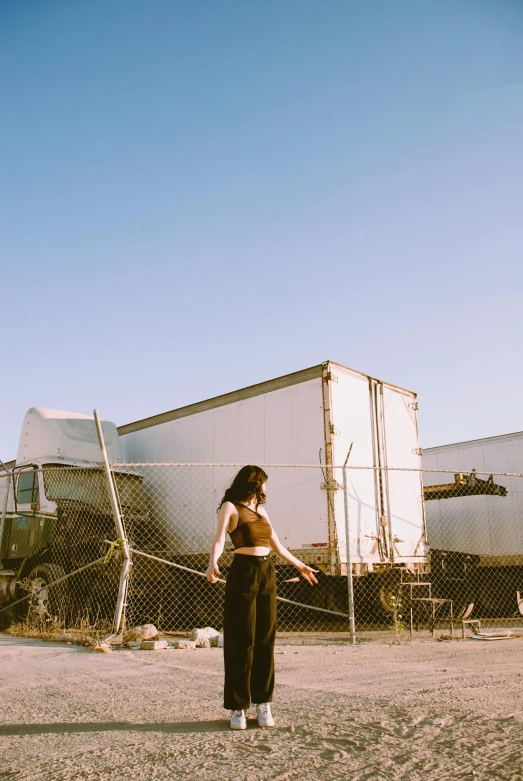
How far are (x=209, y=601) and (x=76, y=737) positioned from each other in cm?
732

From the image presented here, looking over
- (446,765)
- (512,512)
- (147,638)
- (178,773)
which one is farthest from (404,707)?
(512,512)

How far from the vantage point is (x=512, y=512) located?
504 inches

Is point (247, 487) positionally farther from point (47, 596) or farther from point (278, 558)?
point (47, 596)

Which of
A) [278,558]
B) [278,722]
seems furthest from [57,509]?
[278,722]

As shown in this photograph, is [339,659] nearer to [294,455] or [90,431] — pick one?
[294,455]

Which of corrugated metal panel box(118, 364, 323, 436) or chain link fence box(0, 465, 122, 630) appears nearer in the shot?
chain link fence box(0, 465, 122, 630)

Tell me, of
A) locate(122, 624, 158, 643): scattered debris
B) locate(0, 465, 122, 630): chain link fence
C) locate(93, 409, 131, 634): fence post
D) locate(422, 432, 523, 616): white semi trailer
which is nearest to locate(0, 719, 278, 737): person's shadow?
locate(93, 409, 131, 634): fence post

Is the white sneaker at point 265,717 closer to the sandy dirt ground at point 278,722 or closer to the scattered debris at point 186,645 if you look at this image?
the sandy dirt ground at point 278,722

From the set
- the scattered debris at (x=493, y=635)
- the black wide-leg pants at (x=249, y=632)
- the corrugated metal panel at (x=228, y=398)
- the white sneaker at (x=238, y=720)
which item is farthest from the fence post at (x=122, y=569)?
the scattered debris at (x=493, y=635)

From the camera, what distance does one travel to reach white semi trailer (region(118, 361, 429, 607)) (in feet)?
31.8

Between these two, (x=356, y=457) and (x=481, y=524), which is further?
(x=481, y=524)

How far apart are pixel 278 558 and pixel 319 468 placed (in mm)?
1467

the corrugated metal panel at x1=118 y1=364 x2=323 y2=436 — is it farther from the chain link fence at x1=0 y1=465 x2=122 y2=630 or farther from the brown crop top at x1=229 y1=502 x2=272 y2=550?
the brown crop top at x1=229 y1=502 x2=272 y2=550

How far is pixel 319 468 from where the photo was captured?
9.85m
